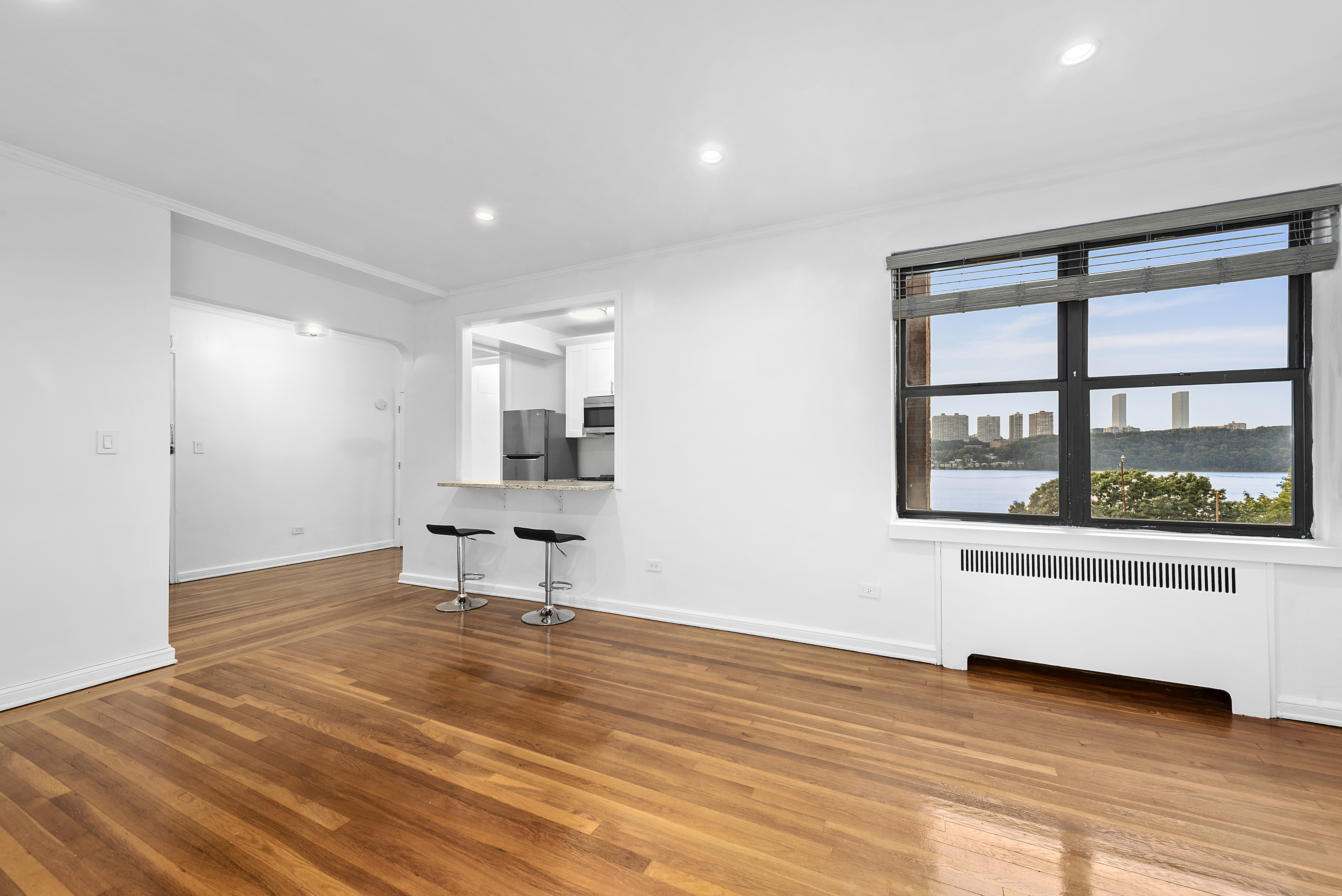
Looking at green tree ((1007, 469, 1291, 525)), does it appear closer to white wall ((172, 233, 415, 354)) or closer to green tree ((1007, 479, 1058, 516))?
green tree ((1007, 479, 1058, 516))

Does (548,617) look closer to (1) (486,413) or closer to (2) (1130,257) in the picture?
(1) (486,413)

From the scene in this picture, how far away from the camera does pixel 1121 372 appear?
10.1 feet

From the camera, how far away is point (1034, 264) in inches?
128

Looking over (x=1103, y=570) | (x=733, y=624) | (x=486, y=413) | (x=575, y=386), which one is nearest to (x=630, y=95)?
(x=733, y=624)

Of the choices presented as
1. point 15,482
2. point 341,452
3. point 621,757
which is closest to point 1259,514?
point 621,757

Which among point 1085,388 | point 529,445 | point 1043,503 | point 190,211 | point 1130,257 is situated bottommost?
point 1043,503

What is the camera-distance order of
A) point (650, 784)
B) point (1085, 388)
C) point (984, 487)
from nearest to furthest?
1. point (650, 784)
2. point (1085, 388)
3. point (984, 487)

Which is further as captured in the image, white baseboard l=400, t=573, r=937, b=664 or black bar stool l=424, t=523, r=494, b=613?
black bar stool l=424, t=523, r=494, b=613

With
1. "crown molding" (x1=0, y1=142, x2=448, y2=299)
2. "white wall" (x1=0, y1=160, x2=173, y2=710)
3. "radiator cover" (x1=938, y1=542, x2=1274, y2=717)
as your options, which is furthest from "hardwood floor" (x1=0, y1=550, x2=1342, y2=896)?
"crown molding" (x1=0, y1=142, x2=448, y2=299)

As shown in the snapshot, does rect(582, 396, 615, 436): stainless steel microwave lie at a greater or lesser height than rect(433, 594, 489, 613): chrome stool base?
greater

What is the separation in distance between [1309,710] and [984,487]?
165 centimetres

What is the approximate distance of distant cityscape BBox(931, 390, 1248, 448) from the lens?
2.99 meters

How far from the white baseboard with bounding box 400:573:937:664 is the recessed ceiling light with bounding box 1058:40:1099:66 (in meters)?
2.93

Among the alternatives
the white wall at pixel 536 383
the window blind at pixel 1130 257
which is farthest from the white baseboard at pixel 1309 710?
the white wall at pixel 536 383
